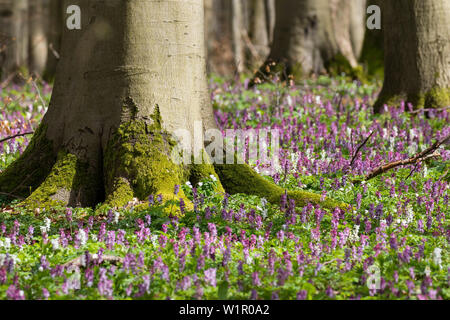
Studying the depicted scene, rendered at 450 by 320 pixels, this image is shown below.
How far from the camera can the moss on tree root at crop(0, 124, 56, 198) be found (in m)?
6.90

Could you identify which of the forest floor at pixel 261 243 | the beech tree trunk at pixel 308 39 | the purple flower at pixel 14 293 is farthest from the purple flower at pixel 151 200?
the beech tree trunk at pixel 308 39

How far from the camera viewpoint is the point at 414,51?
35.3 ft

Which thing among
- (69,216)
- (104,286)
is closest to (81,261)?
(104,286)

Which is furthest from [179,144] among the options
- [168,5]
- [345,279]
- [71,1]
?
[345,279]

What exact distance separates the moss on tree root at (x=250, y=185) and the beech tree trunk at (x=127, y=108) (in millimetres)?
16

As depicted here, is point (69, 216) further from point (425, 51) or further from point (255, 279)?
point (425, 51)

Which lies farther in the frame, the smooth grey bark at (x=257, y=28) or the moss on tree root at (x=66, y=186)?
the smooth grey bark at (x=257, y=28)

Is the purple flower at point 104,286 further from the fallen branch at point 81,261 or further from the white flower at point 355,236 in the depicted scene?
the white flower at point 355,236

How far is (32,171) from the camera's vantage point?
6938 millimetres

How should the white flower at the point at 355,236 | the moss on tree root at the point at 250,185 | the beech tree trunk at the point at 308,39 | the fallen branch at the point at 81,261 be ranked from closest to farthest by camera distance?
the fallen branch at the point at 81,261, the white flower at the point at 355,236, the moss on tree root at the point at 250,185, the beech tree trunk at the point at 308,39

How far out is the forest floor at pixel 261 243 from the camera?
14.4ft

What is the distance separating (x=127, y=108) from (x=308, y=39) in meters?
10.6
